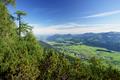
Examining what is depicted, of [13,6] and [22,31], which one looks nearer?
[13,6]

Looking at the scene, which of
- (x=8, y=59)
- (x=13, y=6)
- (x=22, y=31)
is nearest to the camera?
(x=8, y=59)

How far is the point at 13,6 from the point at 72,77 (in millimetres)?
23089

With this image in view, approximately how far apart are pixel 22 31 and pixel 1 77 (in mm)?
26377

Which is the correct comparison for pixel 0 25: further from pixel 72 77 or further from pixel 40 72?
pixel 72 77

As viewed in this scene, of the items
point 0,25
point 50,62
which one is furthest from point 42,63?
point 0,25

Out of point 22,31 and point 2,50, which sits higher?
point 22,31

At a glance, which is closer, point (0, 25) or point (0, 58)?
point (0, 58)

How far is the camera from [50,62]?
4462cm

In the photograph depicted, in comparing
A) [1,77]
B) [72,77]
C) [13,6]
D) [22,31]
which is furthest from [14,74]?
[22,31]

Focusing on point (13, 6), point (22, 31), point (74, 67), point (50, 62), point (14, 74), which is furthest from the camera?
point (22, 31)

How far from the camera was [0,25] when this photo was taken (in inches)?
1935

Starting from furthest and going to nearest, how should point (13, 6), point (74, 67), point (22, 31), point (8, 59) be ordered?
point (22, 31)
point (13, 6)
point (74, 67)
point (8, 59)

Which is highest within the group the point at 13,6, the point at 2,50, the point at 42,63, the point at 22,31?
the point at 13,6

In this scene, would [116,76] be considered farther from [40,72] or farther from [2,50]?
[2,50]
